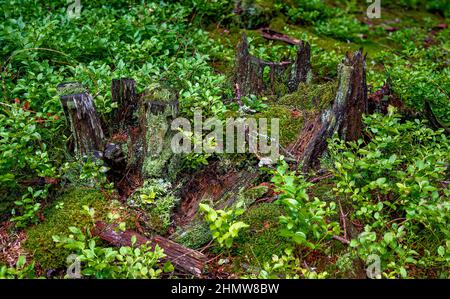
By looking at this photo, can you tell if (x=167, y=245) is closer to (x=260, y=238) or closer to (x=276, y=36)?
(x=260, y=238)

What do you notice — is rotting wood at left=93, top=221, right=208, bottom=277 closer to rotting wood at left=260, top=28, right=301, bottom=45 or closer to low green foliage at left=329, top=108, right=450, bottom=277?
low green foliage at left=329, top=108, right=450, bottom=277

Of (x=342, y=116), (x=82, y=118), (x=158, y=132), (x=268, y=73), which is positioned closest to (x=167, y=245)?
(x=158, y=132)

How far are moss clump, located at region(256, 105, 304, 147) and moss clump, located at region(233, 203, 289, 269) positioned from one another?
0.87 metres

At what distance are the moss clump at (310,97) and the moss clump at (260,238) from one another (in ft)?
4.27

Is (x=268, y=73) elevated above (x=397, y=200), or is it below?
above

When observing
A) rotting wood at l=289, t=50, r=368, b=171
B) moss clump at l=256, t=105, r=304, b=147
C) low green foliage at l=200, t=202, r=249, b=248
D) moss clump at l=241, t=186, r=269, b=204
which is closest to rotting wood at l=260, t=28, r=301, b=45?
moss clump at l=256, t=105, r=304, b=147

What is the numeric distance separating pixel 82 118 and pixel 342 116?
2.46 metres

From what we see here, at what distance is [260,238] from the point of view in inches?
154

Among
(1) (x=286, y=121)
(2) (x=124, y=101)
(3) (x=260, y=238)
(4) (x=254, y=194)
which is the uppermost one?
(2) (x=124, y=101)

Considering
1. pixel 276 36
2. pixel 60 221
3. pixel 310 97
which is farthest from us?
pixel 276 36

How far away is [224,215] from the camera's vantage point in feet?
11.9

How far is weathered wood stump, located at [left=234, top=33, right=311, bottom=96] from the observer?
5.51 m

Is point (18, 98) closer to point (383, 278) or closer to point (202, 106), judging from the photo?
point (202, 106)
